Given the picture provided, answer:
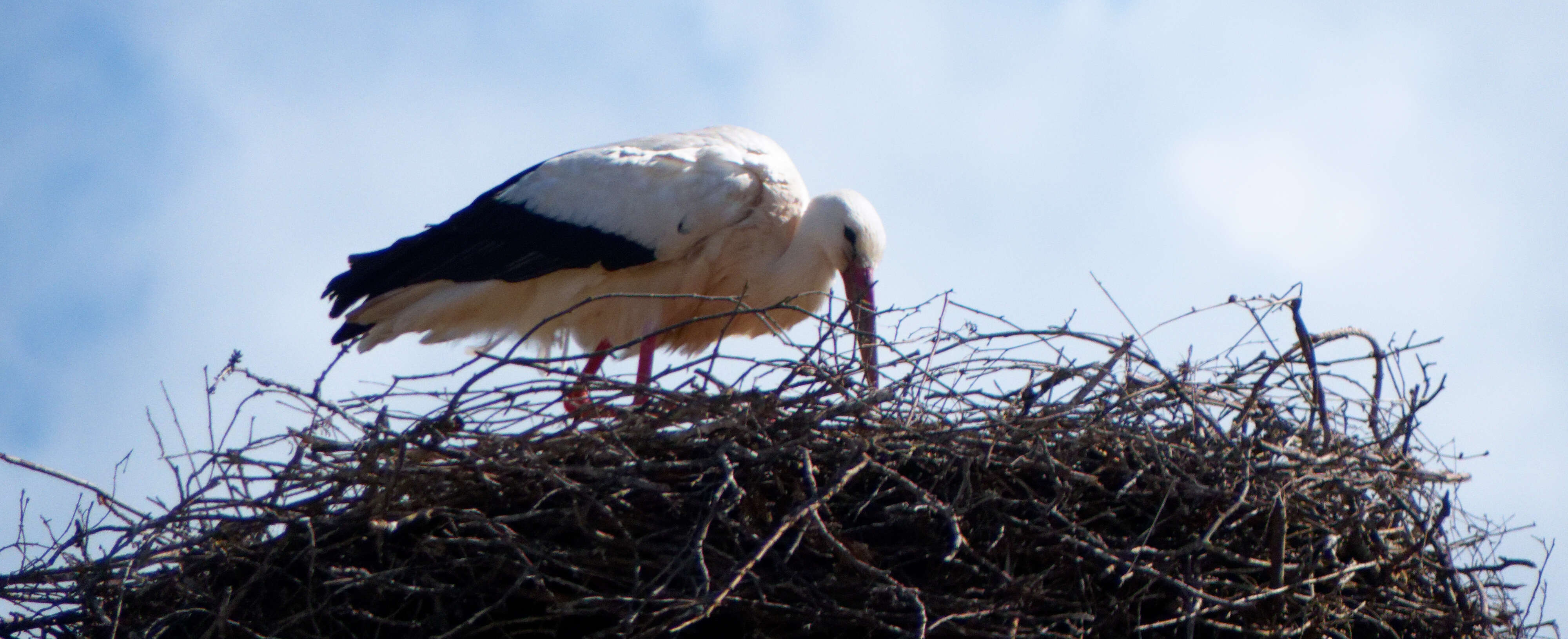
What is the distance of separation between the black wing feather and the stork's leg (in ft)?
1.18

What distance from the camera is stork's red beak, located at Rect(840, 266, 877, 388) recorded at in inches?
172

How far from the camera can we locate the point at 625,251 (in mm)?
4914

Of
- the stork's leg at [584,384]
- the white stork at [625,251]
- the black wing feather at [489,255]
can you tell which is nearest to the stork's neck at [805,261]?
the white stork at [625,251]

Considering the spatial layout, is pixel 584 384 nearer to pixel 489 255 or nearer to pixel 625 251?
pixel 625 251

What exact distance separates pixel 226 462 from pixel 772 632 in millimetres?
1229

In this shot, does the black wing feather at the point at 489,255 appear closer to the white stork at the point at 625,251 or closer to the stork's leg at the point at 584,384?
the white stork at the point at 625,251

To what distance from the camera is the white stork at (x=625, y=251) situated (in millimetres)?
4922

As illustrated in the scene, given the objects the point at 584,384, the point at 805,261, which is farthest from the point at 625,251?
the point at 584,384

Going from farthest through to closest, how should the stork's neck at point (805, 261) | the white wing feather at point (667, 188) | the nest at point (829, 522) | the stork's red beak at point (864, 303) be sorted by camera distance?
the stork's neck at point (805, 261) < the white wing feather at point (667, 188) < the stork's red beak at point (864, 303) < the nest at point (829, 522)

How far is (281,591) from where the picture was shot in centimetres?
332

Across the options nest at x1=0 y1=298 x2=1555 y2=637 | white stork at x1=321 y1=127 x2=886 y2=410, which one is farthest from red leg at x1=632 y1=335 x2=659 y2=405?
nest at x1=0 y1=298 x2=1555 y2=637

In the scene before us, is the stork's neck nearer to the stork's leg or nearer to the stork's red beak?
the stork's red beak

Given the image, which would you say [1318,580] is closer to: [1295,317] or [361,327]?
[1295,317]

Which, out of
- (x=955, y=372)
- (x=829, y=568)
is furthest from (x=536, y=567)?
(x=955, y=372)
